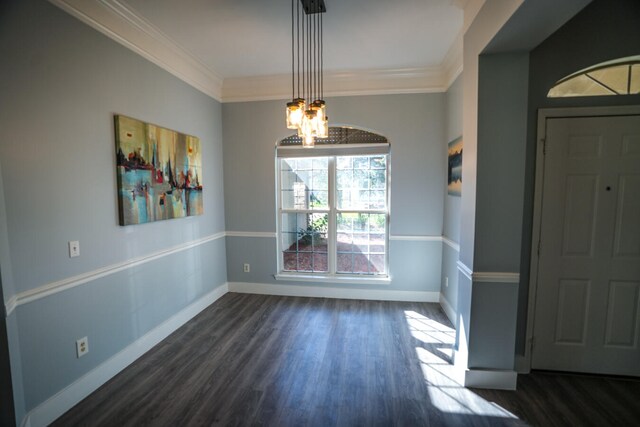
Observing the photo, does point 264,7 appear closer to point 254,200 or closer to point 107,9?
point 107,9

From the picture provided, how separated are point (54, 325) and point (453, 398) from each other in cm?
277

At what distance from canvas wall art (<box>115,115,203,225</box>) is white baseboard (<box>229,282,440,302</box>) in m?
1.40

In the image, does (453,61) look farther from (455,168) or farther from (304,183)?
(304,183)

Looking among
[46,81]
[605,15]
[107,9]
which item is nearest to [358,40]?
[605,15]

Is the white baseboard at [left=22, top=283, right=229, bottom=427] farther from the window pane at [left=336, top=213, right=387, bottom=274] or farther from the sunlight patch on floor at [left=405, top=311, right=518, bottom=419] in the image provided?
the sunlight patch on floor at [left=405, top=311, right=518, bottom=419]

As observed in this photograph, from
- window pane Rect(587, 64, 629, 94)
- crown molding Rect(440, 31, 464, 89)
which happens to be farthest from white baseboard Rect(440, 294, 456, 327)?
crown molding Rect(440, 31, 464, 89)

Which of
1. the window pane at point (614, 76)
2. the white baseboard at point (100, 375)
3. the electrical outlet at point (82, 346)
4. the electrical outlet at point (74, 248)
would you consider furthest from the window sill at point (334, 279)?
the window pane at point (614, 76)

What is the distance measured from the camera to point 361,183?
396 cm

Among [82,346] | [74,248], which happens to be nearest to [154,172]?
[74,248]

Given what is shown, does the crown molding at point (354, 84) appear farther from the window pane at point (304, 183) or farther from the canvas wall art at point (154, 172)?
the canvas wall art at point (154, 172)

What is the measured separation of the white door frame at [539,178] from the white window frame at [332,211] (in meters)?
1.70

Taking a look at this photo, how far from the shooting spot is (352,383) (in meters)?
2.24

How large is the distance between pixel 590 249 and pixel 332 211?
104 inches

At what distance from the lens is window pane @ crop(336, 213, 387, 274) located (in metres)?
3.96
